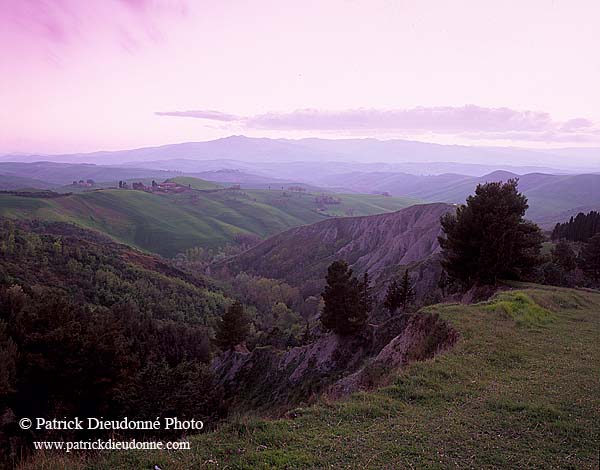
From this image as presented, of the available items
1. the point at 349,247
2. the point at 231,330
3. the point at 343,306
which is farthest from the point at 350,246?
the point at 343,306

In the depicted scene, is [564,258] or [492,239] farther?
[564,258]

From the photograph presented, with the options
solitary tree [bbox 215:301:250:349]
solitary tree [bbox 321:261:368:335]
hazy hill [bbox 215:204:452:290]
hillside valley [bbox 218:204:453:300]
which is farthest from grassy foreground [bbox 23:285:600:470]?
hazy hill [bbox 215:204:452:290]

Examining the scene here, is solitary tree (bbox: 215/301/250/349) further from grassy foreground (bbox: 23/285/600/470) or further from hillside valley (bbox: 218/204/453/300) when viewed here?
hillside valley (bbox: 218/204/453/300)

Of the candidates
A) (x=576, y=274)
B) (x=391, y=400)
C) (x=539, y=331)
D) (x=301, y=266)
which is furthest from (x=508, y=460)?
(x=301, y=266)

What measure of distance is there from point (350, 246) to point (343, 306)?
9648cm

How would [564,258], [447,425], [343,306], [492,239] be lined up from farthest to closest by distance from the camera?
1. [564,258]
2. [343,306]
3. [492,239]
4. [447,425]

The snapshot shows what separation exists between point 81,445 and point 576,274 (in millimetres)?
56581

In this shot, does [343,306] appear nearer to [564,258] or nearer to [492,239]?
[492,239]

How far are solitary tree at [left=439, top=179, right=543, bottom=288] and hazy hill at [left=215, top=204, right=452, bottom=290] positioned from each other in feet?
205

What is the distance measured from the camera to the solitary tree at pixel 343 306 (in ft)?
109

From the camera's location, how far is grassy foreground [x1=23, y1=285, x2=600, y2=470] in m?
8.72

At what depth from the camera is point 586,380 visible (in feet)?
41.7

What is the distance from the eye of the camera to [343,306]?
3359 centimetres

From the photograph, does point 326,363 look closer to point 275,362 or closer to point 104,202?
point 275,362
